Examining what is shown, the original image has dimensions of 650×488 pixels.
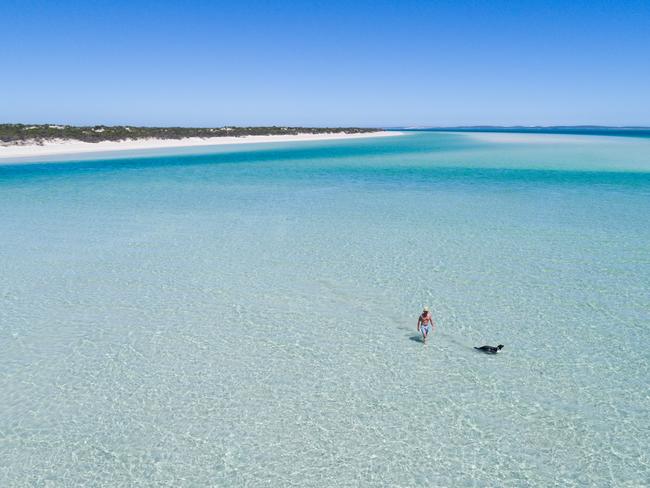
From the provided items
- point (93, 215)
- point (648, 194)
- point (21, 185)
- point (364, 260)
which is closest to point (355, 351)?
point (364, 260)

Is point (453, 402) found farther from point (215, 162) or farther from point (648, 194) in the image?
point (215, 162)

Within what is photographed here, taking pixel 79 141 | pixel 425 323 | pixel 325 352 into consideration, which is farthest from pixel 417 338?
pixel 79 141

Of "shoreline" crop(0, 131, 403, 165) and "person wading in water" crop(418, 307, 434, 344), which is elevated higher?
"shoreline" crop(0, 131, 403, 165)

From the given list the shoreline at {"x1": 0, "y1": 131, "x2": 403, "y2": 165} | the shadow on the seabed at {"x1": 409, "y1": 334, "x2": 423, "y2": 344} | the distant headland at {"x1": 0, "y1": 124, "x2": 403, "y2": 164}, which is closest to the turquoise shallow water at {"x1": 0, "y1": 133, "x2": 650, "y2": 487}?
the shadow on the seabed at {"x1": 409, "y1": 334, "x2": 423, "y2": 344}

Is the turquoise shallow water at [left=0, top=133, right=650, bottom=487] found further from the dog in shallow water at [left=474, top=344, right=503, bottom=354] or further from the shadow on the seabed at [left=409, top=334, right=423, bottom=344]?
the dog in shallow water at [left=474, top=344, right=503, bottom=354]

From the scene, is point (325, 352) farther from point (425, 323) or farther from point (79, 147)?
point (79, 147)

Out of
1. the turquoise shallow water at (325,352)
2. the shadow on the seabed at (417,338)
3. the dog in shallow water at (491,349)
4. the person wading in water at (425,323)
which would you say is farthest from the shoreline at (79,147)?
the dog in shallow water at (491,349)

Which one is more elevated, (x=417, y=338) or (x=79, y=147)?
(x=79, y=147)

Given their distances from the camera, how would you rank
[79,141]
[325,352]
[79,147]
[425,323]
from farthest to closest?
[79,141]
[79,147]
[425,323]
[325,352]

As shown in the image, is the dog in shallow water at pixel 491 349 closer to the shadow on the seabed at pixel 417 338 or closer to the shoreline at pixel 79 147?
the shadow on the seabed at pixel 417 338
